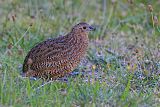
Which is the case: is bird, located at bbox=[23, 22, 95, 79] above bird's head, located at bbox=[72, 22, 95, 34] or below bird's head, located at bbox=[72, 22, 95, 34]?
below

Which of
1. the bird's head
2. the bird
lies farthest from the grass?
the bird's head

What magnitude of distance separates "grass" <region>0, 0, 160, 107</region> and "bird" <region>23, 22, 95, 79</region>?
0.55 ft

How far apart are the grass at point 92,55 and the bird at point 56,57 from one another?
168 mm

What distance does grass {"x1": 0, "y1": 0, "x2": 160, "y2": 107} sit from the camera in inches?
257

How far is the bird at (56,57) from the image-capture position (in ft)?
25.5

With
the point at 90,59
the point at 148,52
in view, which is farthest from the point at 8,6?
the point at 148,52

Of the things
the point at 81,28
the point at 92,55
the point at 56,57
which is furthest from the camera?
the point at 92,55

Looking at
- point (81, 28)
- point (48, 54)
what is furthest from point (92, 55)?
point (48, 54)

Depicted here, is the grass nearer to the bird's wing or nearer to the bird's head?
the bird's wing

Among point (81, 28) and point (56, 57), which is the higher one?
point (81, 28)

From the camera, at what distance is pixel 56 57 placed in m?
7.84

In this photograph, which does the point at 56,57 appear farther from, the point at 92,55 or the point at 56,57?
the point at 92,55

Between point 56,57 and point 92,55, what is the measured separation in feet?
4.67

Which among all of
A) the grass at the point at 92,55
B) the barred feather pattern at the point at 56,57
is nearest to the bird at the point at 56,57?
the barred feather pattern at the point at 56,57
